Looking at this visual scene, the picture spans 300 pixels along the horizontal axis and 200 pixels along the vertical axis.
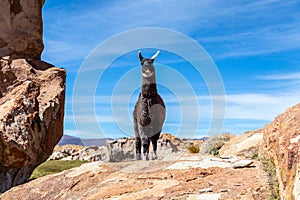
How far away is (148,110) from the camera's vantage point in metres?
11.0

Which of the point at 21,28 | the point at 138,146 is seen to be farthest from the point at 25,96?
the point at 138,146

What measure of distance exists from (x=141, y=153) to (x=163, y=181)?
3989mm

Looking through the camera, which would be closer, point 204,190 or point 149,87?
point 204,190

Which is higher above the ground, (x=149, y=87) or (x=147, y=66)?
(x=147, y=66)

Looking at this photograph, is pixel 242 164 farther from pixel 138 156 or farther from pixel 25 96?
pixel 25 96

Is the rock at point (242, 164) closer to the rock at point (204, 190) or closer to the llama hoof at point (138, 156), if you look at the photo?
the rock at point (204, 190)

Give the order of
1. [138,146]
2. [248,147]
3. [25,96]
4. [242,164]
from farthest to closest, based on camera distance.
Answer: [25,96] < [138,146] < [248,147] < [242,164]

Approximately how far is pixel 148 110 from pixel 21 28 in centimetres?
597

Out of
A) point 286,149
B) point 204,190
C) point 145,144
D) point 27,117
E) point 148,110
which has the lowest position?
point 204,190

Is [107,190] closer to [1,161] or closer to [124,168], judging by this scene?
[124,168]

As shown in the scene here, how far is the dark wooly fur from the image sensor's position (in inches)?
428

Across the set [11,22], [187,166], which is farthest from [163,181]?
[11,22]

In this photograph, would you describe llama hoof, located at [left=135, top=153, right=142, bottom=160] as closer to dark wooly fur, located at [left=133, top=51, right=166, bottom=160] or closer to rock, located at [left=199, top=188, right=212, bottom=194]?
dark wooly fur, located at [left=133, top=51, right=166, bottom=160]

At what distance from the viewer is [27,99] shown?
11867mm
